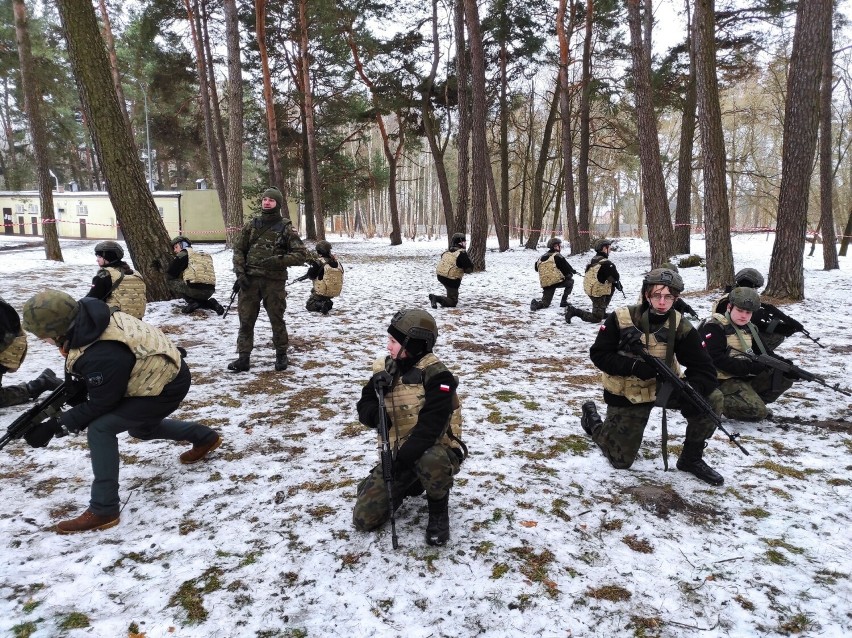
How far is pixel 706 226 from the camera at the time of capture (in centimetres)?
1041

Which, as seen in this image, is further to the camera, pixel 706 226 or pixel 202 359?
pixel 706 226

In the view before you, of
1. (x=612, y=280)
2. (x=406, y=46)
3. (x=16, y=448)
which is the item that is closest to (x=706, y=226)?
(x=612, y=280)

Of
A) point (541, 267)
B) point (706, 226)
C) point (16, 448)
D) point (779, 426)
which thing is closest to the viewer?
point (16, 448)

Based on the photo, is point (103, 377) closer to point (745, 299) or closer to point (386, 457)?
point (386, 457)

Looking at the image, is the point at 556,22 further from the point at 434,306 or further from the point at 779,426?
the point at 779,426

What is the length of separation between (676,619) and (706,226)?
998 centimetres

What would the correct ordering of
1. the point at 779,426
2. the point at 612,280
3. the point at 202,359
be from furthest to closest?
the point at 612,280, the point at 202,359, the point at 779,426

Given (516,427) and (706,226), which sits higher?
(706,226)

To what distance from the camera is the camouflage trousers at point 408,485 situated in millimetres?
2830

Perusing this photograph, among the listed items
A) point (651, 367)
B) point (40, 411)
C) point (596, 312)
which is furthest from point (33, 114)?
point (651, 367)

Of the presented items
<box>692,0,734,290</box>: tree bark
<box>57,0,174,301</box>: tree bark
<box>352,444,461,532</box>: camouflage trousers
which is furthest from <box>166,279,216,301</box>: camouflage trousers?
<box>692,0,734,290</box>: tree bark

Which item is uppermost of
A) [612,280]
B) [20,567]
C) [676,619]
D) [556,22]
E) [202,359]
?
[556,22]

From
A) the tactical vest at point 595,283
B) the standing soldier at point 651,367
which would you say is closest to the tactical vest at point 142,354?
the standing soldier at point 651,367

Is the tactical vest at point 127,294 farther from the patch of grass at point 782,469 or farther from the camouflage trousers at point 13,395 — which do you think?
the patch of grass at point 782,469
